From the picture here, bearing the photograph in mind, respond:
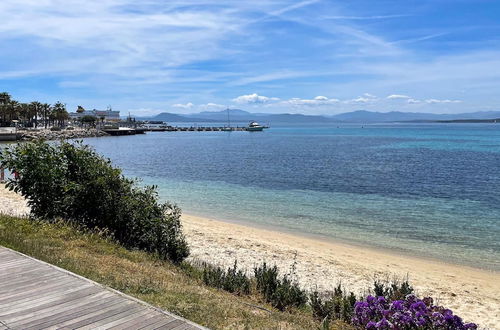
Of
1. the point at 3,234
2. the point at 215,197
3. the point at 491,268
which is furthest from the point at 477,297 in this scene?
the point at 215,197

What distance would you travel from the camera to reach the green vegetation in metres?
108

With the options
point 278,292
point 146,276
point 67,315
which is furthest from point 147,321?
point 278,292

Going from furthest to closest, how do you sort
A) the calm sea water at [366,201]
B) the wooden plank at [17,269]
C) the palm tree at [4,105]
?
1. the palm tree at [4,105]
2. the calm sea water at [366,201]
3. the wooden plank at [17,269]

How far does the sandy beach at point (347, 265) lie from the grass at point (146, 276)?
351 centimetres

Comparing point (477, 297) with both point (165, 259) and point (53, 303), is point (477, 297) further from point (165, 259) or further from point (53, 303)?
point (53, 303)

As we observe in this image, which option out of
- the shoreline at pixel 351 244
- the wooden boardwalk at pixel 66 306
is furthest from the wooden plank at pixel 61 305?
the shoreline at pixel 351 244

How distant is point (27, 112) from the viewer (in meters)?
118

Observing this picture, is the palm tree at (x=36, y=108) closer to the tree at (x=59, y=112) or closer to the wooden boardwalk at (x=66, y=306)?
the tree at (x=59, y=112)

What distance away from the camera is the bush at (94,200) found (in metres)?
10.7

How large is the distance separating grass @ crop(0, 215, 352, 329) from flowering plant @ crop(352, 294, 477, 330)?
0.62 metres

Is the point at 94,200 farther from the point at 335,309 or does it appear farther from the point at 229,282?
the point at 335,309

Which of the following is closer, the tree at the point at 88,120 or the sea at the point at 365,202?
the sea at the point at 365,202

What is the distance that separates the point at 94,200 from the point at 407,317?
27.1ft

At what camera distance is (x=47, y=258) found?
24.8 ft
